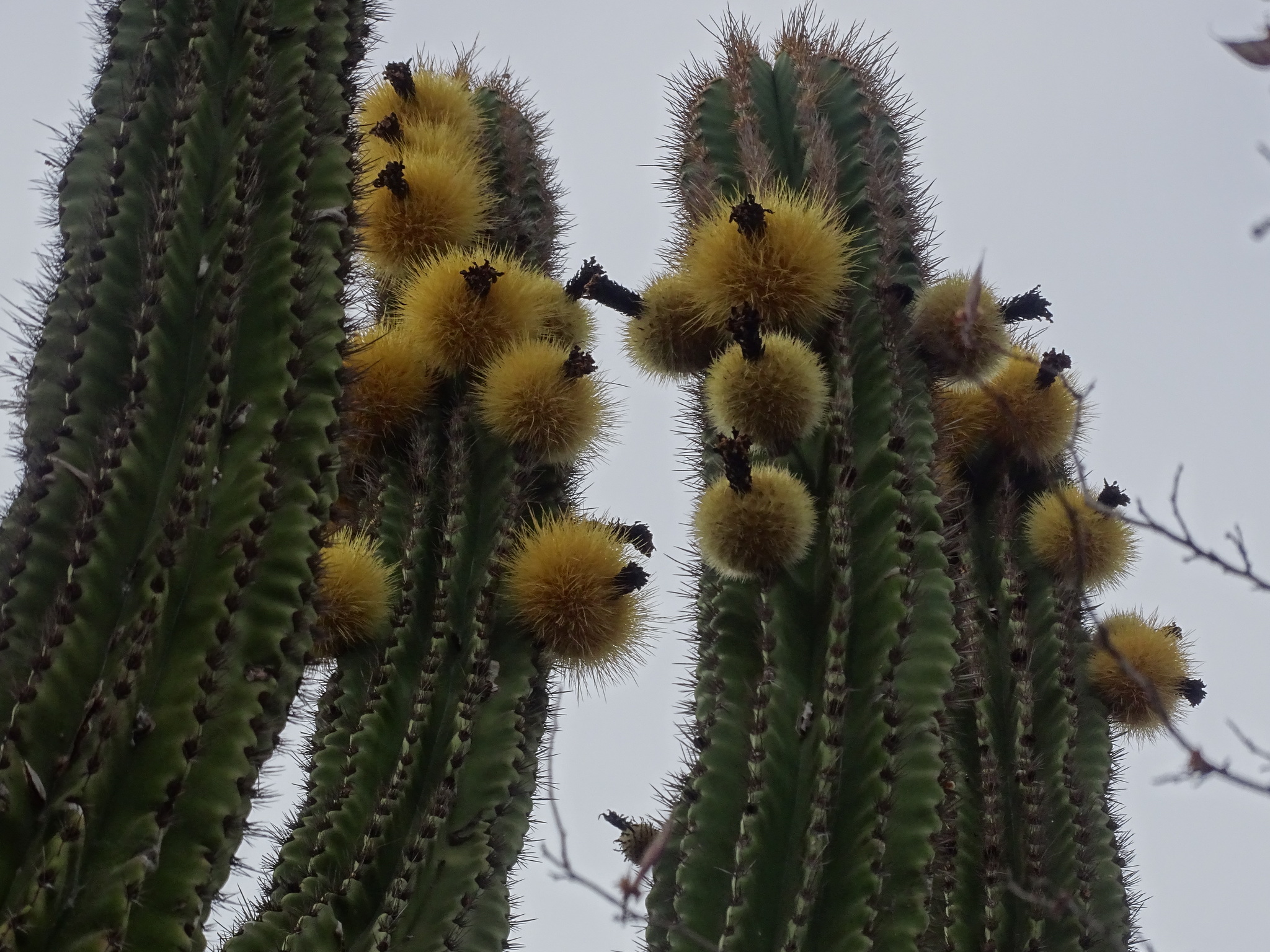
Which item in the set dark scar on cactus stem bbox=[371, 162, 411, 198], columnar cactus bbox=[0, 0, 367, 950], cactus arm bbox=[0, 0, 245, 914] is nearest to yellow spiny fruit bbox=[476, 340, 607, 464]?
dark scar on cactus stem bbox=[371, 162, 411, 198]

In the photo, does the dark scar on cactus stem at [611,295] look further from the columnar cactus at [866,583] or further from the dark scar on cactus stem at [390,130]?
the dark scar on cactus stem at [390,130]

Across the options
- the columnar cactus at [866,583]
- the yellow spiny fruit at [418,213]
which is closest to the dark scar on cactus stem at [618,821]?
the columnar cactus at [866,583]

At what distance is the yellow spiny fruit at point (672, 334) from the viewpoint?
4.08 m

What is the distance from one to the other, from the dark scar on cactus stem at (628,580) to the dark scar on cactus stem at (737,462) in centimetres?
50

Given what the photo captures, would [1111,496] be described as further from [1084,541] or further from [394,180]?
[394,180]

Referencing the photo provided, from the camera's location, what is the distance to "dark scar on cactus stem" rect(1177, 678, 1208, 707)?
419 cm

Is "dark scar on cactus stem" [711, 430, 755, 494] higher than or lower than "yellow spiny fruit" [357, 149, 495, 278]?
lower

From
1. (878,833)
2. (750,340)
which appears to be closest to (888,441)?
(750,340)

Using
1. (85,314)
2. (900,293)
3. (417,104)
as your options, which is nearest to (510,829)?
(85,314)

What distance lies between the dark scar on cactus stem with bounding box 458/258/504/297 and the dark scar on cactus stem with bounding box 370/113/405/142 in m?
0.90

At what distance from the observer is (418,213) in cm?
455

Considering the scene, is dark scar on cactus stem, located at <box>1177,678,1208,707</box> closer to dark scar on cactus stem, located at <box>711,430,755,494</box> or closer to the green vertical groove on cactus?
the green vertical groove on cactus

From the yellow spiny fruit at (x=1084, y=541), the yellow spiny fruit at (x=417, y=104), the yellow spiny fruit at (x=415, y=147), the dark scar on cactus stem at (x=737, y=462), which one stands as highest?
the yellow spiny fruit at (x=417, y=104)

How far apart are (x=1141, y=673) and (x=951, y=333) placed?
123 cm
